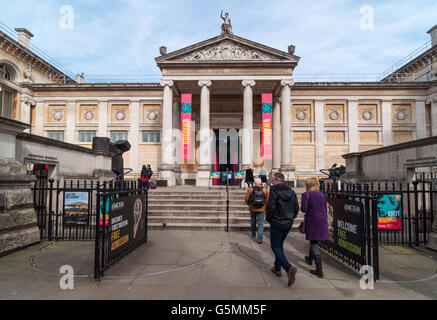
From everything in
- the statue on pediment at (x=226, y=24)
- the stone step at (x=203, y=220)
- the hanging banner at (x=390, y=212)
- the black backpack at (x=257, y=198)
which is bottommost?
the stone step at (x=203, y=220)

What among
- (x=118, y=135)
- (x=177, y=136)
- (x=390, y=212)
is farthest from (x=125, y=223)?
(x=118, y=135)

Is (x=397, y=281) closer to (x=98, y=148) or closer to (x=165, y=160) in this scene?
(x=98, y=148)

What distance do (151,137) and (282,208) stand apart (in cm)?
2301

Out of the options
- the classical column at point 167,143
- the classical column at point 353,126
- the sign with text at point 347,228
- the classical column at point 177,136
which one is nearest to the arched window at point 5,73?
the classical column at point 167,143

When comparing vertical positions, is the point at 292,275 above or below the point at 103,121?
below

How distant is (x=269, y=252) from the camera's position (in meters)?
5.72

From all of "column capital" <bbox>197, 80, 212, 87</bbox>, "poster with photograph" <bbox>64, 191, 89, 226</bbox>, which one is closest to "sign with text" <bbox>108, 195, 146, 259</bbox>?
"poster with photograph" <bbox>64, 191, 89, 226</bbox>

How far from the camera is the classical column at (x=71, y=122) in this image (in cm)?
2559

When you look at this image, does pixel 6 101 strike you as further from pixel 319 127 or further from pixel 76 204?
pixel 319 127

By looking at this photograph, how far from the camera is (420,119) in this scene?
24.3 meters

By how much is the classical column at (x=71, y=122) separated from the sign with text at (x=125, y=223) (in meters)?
23.8

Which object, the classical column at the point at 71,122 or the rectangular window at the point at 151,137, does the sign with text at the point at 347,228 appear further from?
the classical column at the point at 71,122
